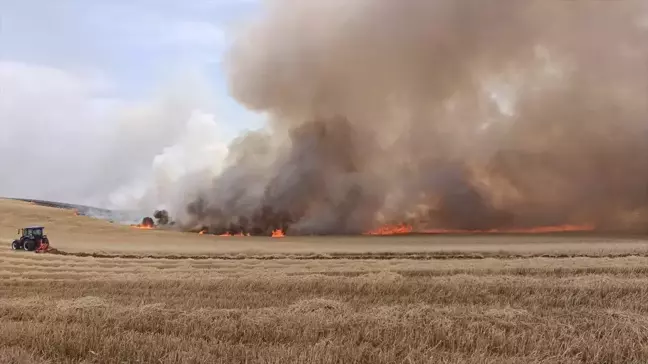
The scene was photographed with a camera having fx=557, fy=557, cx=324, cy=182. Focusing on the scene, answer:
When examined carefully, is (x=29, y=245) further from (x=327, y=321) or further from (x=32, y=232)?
(x=327, y=321)

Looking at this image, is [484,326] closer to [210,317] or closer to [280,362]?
[280,362]

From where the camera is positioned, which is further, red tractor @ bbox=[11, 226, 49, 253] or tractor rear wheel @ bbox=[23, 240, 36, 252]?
tractor rear wheel @ bbox=[23, 240, 36, 252]

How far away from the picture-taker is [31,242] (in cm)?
3503

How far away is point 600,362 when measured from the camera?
8.45 metres

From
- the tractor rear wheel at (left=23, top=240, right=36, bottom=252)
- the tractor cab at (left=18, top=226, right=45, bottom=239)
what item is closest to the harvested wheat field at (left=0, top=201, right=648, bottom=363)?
the tractor rear wheel at (left=23, top=240, right=36, bottom=252)

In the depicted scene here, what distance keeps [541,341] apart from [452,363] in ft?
7.98

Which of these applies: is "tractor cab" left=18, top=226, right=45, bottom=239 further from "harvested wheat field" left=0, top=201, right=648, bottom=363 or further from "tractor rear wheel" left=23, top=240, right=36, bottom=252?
"harvested wheat field" left=0, top=201, right=648, bottom=363

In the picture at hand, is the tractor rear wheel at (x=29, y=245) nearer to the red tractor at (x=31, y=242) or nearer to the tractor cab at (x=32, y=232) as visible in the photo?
the red tractor at (x=31, y=242)

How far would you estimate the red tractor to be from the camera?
34.7 meters

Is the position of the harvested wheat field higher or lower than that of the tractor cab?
lower

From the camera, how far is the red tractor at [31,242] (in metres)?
34.7

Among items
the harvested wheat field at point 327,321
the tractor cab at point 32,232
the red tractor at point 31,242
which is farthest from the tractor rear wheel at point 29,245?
the harvested wheat field at point 327,321

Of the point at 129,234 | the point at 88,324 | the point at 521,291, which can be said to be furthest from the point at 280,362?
the point at 129,234

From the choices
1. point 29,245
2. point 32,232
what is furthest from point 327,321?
point 32,232
